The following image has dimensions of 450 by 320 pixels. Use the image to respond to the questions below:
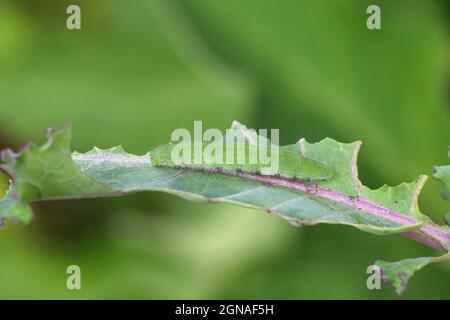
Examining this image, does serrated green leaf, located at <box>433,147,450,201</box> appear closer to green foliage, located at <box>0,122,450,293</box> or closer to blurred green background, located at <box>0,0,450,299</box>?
green foliage, located at <box>0,122,450,293</box>

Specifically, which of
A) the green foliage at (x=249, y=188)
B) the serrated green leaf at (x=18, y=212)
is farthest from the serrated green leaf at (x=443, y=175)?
the serrated green leaf at (x=18, y=212)

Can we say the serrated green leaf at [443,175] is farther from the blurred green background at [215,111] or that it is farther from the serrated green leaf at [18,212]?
the blurred green background at [215,111]

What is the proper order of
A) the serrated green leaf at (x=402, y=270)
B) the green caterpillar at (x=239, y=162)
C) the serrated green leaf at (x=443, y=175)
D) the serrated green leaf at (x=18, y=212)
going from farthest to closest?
the green caterpillar at (x=239, y=162) < the serrated green leaf at (x=443, y=175) < the serrated green leaf at (x=402, y=270) < the serrated green leaf at (x=18, y=212)

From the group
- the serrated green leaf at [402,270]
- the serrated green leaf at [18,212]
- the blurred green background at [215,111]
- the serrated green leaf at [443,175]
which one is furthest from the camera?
the blurred green background at [215,111]

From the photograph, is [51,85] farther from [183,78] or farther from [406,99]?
[406,99]

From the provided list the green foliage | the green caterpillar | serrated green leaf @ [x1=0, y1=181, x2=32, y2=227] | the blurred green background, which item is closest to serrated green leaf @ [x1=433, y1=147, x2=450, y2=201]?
the green foliage

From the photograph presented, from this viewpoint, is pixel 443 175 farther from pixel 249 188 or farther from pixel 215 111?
pixel 215 111
